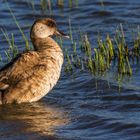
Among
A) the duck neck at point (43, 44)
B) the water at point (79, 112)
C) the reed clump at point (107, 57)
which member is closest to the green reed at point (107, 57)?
the reed clump at point (107, 57)

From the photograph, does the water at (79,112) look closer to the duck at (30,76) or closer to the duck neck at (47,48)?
the duck at (30,76)

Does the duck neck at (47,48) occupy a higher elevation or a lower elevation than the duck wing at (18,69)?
higher

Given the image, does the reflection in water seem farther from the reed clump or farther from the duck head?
the reed clump

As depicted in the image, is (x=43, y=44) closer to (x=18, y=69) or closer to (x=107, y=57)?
(x=18, y=69)

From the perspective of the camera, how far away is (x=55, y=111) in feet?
35.2

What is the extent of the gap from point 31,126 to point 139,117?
1.45m

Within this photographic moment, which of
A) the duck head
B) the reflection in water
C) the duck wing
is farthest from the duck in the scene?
the duck head

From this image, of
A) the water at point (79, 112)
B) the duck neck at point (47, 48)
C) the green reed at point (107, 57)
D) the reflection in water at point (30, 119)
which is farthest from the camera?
the green reed at point (107, 57)

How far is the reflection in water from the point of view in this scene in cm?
963

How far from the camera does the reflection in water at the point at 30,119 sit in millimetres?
9633

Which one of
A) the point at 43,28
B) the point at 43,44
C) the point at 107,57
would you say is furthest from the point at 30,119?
the point at 107,57

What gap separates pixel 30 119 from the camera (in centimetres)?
1035

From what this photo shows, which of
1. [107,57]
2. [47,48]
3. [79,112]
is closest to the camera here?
[79,112]

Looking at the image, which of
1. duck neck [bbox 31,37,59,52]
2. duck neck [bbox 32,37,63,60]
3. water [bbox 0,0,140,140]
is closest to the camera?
water [bbox 0,0,140,140]
